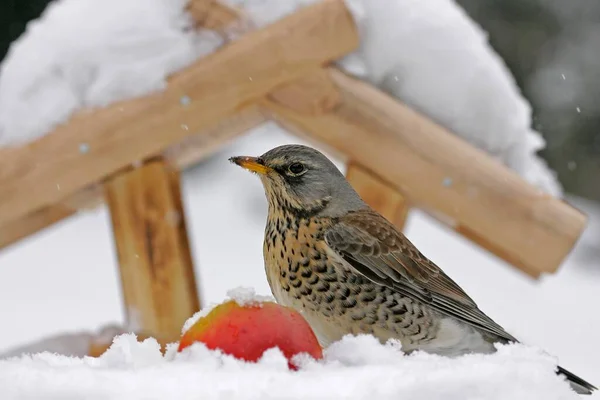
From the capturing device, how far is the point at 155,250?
2176 mm

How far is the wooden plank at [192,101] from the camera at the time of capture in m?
2.00

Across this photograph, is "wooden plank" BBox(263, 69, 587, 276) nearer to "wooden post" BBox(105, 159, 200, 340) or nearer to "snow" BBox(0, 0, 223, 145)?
"snow" BBox(0, 0, 223, 145)

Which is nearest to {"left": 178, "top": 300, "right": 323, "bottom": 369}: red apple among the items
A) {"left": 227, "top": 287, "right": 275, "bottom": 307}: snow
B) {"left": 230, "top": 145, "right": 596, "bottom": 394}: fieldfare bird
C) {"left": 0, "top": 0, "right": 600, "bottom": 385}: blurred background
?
{"left": 227, "top": 287, "right": 275, "bottom": 307}: snow

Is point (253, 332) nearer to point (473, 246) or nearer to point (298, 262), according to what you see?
point (298, 262)

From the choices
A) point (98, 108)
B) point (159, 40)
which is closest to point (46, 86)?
point (98, 108)

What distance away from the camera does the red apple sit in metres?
0.80

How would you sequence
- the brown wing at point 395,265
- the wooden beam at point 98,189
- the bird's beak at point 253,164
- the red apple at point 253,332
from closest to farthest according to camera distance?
the red apple at point 253,332, the bird's beak at point 253,164, the brown wing at point 395,265, the wooden beam at point 98,189

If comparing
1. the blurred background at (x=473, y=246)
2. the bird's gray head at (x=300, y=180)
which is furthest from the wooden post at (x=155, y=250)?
the blurred background at (x=473, y=246)

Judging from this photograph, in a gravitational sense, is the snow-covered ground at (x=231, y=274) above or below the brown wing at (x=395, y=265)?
below

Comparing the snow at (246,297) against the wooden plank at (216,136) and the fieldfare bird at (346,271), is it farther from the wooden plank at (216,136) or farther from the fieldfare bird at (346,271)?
the wooden plank at (216,136)

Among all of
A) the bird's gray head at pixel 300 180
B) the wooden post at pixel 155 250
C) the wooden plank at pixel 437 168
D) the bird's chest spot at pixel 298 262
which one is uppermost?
the wooden plank at pixel 437 168

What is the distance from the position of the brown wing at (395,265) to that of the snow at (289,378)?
703mm

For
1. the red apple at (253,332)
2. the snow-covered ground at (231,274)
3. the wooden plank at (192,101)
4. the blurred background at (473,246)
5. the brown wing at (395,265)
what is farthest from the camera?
Answer: the blurred background at (473,246)

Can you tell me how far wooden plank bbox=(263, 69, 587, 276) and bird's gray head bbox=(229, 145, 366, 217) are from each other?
47cm
